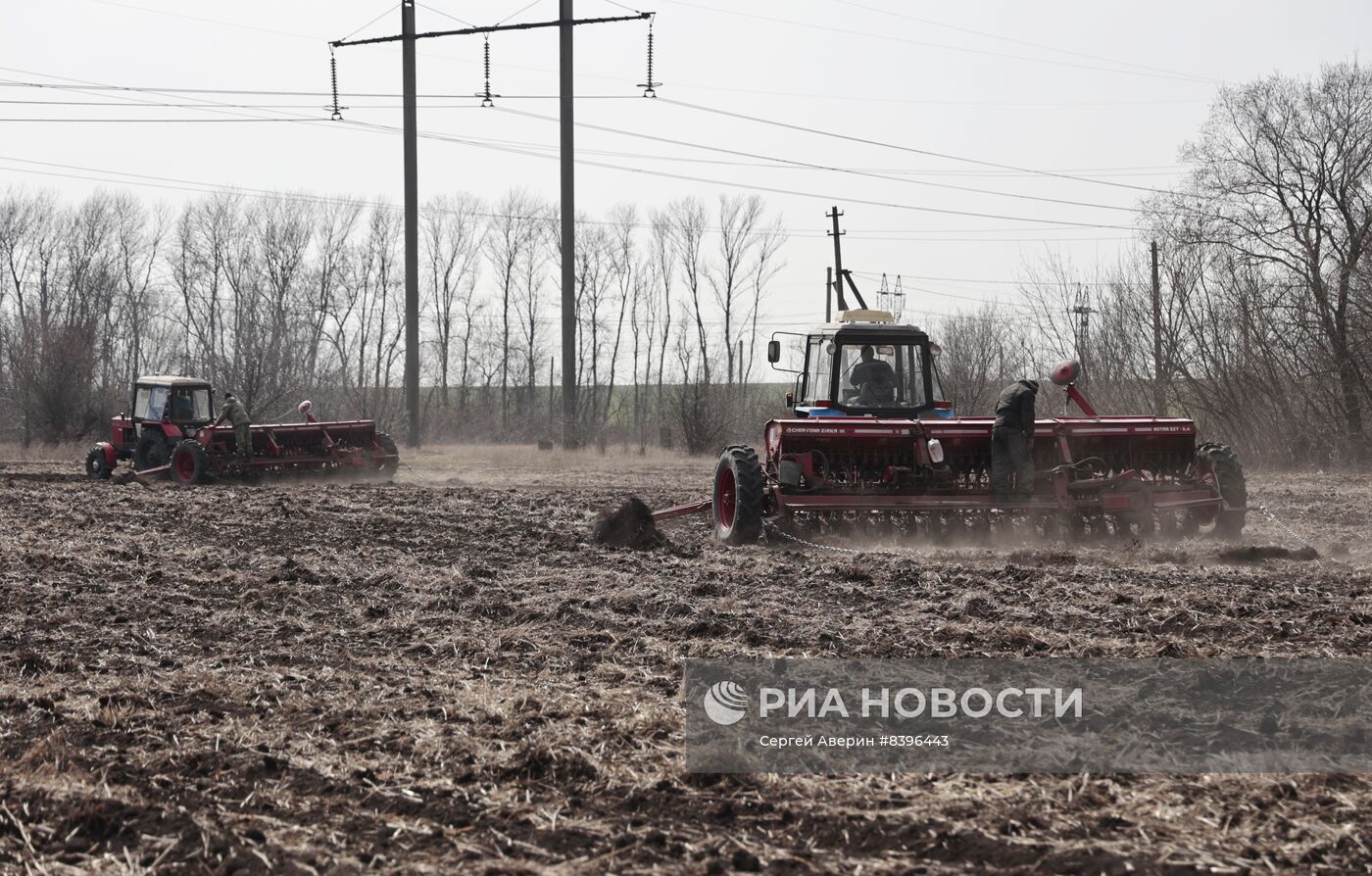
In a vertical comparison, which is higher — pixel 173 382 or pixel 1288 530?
pixel 173 382

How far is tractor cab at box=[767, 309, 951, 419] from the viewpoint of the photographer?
14.3m

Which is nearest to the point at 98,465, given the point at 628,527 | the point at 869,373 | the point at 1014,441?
the point at 628,527

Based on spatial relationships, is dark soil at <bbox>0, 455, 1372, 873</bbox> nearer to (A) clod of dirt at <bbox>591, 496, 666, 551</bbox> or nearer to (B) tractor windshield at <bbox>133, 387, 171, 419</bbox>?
(A) clod of dirt at <bbox>591, 496, 666, 551</bbox>

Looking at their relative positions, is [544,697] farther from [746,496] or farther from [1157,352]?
[1157,352]

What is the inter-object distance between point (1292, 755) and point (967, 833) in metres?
1.61

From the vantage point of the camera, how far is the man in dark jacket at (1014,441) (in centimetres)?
1188

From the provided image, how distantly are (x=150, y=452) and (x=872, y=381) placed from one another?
15687 mm

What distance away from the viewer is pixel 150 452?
2455 cm

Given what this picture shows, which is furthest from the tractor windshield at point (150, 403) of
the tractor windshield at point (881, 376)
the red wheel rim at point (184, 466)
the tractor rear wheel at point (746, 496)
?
the tractor rear wheel at point (746, 496)

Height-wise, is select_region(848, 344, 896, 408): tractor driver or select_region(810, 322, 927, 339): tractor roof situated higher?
select_region(810, 322, 927, 339): tractor roof

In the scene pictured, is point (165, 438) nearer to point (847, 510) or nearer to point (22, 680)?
point (847, 510)

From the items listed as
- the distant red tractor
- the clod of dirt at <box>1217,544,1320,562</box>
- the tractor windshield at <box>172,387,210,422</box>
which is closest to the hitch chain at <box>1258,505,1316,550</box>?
the clod of dirt at <box>1217,544,1320,562</box>

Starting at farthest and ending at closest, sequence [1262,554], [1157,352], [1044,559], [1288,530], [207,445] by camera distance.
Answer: [1157,352], [207,445], [1288,530], [1262,554], [1044,559]

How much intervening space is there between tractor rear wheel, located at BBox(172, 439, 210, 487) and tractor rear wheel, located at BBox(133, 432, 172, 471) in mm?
1185
